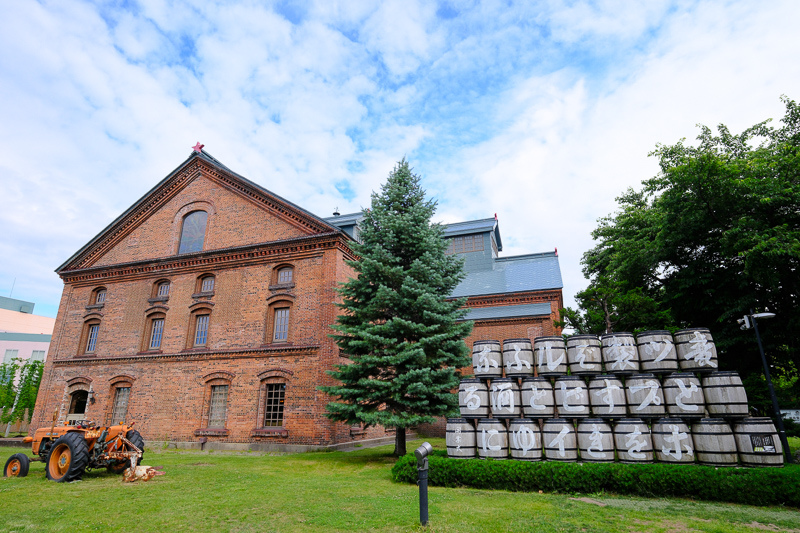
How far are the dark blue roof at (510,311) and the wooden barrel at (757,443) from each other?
49.3 feet

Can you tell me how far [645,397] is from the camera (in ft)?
27.0

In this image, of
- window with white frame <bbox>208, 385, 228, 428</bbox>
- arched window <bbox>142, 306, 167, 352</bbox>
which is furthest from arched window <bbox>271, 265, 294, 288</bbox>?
arched window <bbox>142, 306, 167, 352</bbox>

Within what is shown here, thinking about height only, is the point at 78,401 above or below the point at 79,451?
above

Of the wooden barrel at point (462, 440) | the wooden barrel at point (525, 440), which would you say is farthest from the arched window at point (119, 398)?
the wooden barrel at point (525, 440)

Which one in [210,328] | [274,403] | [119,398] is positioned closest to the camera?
[274,403]

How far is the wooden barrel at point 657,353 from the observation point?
8.43 metres

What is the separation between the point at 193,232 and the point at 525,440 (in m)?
18.7

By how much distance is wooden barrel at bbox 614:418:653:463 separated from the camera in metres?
7.92

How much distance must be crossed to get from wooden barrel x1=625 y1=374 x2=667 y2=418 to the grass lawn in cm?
148

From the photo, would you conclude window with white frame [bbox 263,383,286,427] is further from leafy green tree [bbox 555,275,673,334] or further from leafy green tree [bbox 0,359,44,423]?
leafy green tree [bbox 0,359,44,423]

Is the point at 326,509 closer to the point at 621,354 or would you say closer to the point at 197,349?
the point at 621,354

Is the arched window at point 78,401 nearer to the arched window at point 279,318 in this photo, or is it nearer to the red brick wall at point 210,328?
the red brick wall at point 210,328

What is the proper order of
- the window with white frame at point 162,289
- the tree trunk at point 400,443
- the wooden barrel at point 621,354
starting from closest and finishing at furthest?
1. the wooden barrel at point 621,354
2. the tree trunk at point 400,443
3. the window with white frame at point 162,289

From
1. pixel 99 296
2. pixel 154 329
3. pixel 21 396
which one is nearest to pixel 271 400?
pixel 154 329
